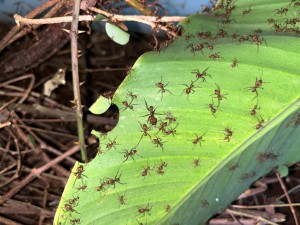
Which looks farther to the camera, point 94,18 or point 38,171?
point 38,171

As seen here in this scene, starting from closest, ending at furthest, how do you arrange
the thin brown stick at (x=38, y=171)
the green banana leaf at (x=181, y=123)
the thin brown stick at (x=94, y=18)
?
the green banana leaf at (x=181, y=123), the thin brown stick at (x=94, y=18), the thin brown stick at (x=38, y=171)

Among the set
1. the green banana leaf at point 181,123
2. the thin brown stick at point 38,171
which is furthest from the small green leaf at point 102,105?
the thin brown stick at point 38,171

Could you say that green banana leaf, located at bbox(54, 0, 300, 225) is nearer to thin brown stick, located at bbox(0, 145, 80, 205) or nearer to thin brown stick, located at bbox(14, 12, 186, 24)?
thin brown stick, located at bbox(14, 12, 186, 24)

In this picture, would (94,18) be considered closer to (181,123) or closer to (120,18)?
(120,18)

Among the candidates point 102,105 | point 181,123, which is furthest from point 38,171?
point 181,123

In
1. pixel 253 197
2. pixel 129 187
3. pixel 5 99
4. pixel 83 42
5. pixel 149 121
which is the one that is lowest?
pixel 129 187

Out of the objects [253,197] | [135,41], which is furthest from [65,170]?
[135,41]

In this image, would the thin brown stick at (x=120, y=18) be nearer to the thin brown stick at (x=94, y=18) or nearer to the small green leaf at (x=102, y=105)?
the thin brown stick at (x=94, y=18)

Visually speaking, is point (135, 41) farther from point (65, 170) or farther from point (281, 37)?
point (281, 37)
